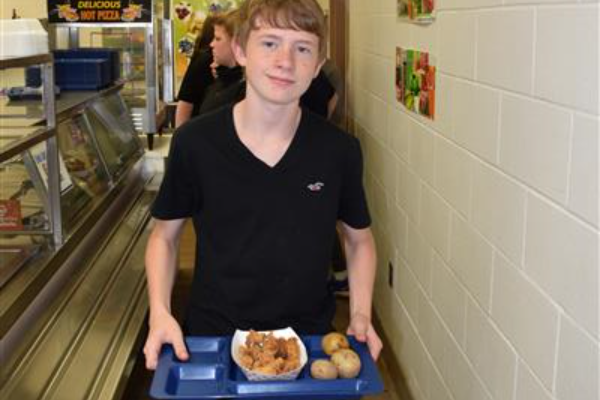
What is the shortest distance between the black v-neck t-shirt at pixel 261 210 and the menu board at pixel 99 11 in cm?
353

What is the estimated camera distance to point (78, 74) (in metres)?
3.89

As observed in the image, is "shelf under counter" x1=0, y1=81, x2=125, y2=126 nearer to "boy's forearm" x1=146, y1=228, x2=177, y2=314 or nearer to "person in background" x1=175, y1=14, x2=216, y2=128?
"person in background" x1=175, y1=14, x2=216, y2=128

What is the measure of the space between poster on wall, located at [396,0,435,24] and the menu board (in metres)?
2.37

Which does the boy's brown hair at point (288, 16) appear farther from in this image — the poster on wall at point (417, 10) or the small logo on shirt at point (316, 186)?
the poster on wall at point (417, 10)

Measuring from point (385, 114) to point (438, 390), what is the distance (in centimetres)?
144

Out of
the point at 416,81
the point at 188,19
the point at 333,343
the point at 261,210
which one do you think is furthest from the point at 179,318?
the point at 188,19

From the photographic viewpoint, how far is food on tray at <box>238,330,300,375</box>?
4.76 feet

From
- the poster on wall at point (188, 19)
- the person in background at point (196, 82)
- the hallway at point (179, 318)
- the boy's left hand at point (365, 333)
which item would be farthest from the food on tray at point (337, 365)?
the poster on wall at point (188, 19)

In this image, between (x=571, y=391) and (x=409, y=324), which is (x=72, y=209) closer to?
(x=409, y=324)

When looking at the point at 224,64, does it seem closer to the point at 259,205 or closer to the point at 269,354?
the point at 259,205

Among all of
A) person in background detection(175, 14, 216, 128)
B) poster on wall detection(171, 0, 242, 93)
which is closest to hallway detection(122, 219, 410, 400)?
person in background detection(175, 14, 216, 128)

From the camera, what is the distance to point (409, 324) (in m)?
3.21

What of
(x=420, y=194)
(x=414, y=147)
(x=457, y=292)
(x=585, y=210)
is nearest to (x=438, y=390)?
(x=457, y=292)

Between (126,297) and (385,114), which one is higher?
(385,114)
